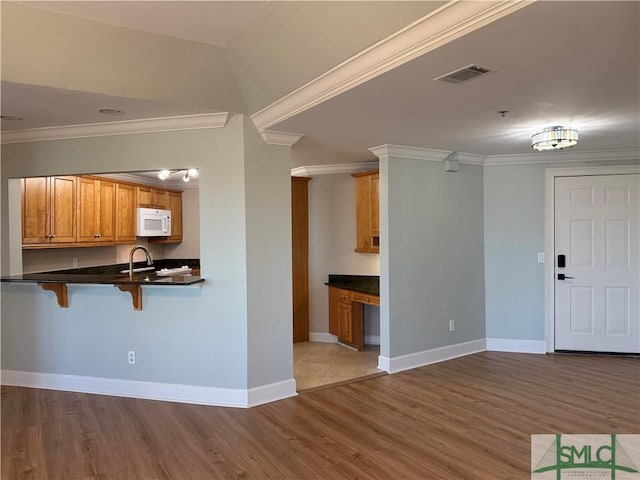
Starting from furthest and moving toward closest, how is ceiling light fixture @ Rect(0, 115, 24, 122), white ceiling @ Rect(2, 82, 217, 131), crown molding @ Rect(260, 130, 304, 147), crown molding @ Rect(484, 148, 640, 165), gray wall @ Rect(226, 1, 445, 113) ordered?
crown molding @ Rect(484, 148, 640, 165), crown molding @ Rect(260, 130, 304, 147), ceiling light fixture @ Rect(0, 115, 24, 122), white ceiling @ Rect(2, 82, 217, 131), gray wall @ Rect(226, 1, 445, 113)

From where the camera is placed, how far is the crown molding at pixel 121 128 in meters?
3.50

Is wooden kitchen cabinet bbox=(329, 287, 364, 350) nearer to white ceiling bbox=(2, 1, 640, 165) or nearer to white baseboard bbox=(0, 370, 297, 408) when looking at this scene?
white baseboard bbox=(0, 370, 297, 408)

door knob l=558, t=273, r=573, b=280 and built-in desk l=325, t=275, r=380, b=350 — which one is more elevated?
door knob l=558, t=273, r=573, b=280

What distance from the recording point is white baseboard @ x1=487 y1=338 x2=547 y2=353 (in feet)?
16.3

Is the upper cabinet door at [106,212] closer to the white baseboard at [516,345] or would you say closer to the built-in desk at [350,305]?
the built-in desk at [350,305]

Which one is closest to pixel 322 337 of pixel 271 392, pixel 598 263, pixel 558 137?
pixel 271 392

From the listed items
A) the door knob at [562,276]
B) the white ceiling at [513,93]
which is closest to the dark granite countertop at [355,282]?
the white ceiling at [513,93]

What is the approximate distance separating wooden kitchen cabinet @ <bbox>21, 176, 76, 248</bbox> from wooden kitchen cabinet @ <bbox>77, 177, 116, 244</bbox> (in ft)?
0.36

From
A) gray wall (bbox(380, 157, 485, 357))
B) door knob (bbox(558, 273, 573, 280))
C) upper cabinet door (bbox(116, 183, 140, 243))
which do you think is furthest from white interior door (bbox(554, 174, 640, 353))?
upper cabinet door (bbox(116, 183, 140, 243))

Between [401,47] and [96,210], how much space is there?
4.62 meters

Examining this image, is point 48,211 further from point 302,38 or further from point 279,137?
point 302,38

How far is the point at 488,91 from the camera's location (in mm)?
2701

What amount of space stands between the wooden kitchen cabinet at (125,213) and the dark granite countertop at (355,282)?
2890 millimetres

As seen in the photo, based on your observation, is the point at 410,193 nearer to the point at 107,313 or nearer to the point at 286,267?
the point at 286,267
